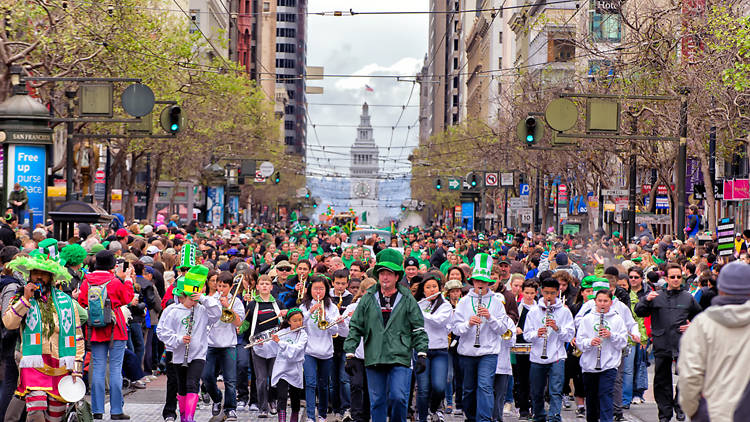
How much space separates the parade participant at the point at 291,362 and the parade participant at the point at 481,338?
5.22ft

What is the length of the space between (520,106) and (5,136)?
28216 mm

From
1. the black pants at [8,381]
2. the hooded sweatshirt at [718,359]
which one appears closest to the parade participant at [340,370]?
the black pants at [8,381]

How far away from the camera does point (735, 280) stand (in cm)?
704

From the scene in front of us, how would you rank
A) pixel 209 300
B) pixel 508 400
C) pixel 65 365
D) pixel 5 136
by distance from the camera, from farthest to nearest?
pixel 5 136
pixel 508 400
pixel 209 300
pixel 65 365

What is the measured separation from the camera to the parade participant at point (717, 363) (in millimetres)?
6812

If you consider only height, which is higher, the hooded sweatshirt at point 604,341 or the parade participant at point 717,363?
the parade participant at point 717,363

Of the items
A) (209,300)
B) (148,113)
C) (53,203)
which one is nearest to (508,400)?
(209,300)

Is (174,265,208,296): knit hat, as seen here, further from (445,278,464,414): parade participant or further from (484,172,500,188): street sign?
(484,172,500,188): street sign

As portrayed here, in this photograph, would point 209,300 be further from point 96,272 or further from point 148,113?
point 148,113

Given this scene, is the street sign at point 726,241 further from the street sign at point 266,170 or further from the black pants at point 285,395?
the street sign at point 266,170

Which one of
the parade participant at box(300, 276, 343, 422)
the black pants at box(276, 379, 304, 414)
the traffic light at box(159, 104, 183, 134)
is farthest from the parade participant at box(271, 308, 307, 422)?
the traffic light at box(159, 104, 183, 134)

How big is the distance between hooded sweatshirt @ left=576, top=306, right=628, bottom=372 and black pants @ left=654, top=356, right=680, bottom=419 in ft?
2.25

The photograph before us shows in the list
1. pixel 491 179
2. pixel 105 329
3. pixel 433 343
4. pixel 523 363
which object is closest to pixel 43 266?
pixel 105 329

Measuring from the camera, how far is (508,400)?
50.4ft
